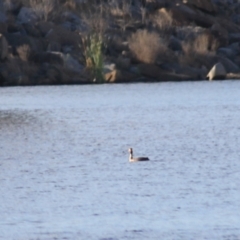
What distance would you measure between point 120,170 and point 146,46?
1343 inches

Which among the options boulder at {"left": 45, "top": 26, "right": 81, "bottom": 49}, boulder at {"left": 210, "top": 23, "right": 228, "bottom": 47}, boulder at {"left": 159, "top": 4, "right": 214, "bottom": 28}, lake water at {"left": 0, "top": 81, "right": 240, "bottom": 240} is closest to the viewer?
lake water at {"left": 0, "top": 81, "right": 240, "bottom": 240}

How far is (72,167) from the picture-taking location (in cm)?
2366

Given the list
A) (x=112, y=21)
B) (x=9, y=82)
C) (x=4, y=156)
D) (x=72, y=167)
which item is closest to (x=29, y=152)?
(x=4, y=156)

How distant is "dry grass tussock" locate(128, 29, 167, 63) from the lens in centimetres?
5591

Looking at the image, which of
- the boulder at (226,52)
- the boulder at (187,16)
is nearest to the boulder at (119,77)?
the boulder at (226,52)

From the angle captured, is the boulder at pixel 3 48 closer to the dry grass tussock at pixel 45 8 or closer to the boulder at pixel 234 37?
the dry grass tussock at pixel 45 8

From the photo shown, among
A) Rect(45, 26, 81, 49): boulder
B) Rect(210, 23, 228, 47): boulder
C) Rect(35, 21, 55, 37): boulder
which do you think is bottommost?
Rect(210, 23, 228, 47): boulder

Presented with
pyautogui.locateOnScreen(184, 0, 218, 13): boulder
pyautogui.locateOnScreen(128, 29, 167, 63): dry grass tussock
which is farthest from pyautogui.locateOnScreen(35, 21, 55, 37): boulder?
pyautogui.locateOnScreen(184, 0, 218, 13): boulder

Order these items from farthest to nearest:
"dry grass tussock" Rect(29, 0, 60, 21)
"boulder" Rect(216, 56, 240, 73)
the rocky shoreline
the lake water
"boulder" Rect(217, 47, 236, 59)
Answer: "dry grass tussock" Rect(29, 0, 60, 21) → "boulder" Rect(217, 47, 236, 59) → "boulder" Rect(216, 56, 240, 73) → the rocky shoreline → the lake water

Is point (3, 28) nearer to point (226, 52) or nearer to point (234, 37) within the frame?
point (226, 52)

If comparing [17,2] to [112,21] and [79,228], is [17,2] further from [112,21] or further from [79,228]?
[79,228]

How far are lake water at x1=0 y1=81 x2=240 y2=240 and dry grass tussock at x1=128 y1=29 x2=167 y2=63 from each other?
45.4ft

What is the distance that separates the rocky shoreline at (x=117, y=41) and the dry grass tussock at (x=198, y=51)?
4 centimetres

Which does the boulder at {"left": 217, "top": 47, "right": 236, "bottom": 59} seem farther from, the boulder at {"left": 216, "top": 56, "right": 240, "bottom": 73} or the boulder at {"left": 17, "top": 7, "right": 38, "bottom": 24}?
the boulder at {"left": 17, "top": 7, "right": 38, "bottom": 24}
